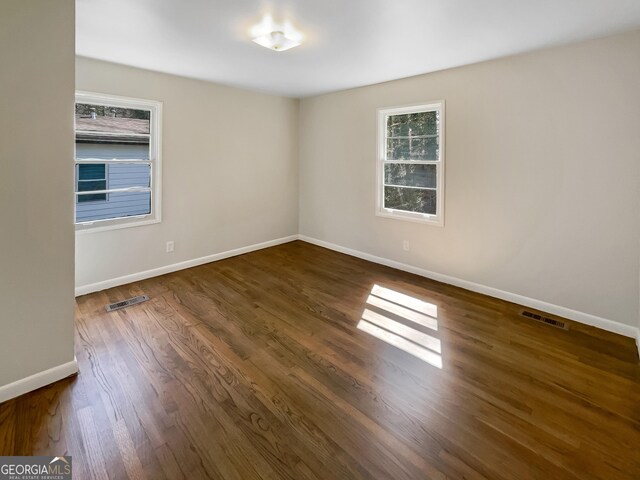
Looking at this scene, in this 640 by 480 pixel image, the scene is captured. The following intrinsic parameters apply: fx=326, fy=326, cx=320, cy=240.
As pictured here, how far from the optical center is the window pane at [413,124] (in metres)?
3.96

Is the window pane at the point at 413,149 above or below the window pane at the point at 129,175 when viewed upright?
above

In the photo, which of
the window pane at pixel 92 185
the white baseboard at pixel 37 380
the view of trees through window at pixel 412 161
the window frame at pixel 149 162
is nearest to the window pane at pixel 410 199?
the view of trees through window at pixel 412 161

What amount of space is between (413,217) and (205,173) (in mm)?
2856

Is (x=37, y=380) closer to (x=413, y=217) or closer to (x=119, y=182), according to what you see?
(x=119, y=182)

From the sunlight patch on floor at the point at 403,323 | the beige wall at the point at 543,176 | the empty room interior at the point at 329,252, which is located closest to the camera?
the empty room interior at the point at 329,252

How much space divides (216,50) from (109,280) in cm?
275

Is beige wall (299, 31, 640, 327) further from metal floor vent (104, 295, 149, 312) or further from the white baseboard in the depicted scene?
the white baseboard

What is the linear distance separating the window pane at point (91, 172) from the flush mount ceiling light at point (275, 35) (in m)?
2.20

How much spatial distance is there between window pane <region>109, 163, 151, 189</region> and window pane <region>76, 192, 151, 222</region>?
0.36 feet

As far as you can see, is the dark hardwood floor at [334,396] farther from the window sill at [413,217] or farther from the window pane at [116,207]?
the window sill at [413,217]

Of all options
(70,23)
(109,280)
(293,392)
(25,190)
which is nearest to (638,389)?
(293,392)

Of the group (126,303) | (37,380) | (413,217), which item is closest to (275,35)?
(413,217)

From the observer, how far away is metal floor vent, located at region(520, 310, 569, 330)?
2971mm

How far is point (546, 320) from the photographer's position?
306cm
